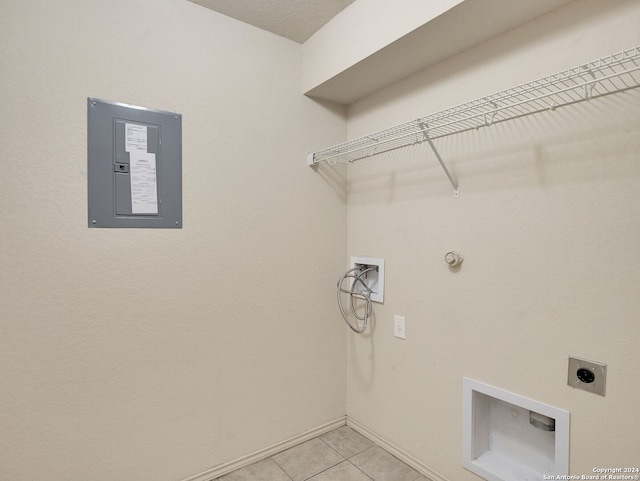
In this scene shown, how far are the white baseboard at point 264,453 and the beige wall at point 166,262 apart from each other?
0.04 metres

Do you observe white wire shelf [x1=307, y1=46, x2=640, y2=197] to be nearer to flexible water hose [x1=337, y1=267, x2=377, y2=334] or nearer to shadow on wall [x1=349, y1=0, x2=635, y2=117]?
shadow on wall [x1=349, y1=0, x2=635, y2=117]

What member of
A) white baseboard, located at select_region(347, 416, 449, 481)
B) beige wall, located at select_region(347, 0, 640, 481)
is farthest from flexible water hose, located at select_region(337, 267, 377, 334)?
white baseboard, located at select_region(347, 416, 449, 481)

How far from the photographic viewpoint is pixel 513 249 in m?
1.48

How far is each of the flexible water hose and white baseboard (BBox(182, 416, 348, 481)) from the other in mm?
666

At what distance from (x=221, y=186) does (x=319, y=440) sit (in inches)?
64.8

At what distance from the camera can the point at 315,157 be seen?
7.06 ft

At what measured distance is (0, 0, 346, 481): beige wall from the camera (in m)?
1.41

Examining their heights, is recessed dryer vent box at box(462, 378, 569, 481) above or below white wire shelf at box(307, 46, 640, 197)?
below

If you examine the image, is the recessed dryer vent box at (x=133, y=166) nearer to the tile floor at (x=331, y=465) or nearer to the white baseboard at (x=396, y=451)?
the tile floor at (x=331, y=465)

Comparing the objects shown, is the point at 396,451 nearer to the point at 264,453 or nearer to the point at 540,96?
the point at 264,453

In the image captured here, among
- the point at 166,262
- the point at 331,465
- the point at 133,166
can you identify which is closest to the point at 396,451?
the point at 331,465

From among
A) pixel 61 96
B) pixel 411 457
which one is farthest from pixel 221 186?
pixel 411 457

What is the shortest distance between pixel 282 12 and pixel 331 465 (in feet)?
8.10

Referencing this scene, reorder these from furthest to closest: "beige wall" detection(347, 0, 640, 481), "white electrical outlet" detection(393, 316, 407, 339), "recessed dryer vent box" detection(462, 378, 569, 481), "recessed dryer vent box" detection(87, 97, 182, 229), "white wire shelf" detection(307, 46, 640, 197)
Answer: "white electrical outlet" detection(393, 316, 407, 339) < "recessed dryer vent box" detection(87, 97, 182, 229) < "recessed dryer vent box" detection(462, 378, 569, 481) < "beige wall" detection(347, 0, 640, 481) < "white wire shelf" detection(307, 46, 640, 197)
